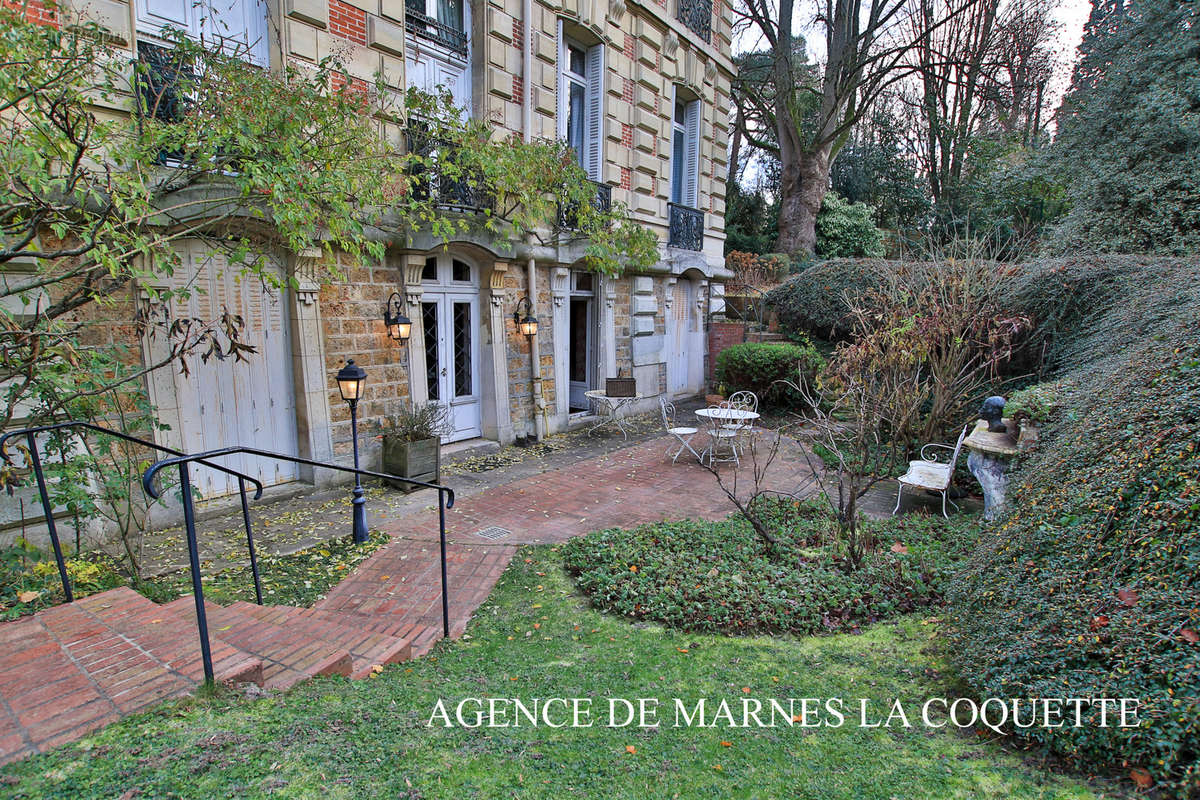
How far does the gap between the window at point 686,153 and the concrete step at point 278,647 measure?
11895 millimetres

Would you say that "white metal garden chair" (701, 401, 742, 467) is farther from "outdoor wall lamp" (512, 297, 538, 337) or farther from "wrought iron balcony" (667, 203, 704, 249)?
"wrought iron balcony" (667, 203, 704, 249)

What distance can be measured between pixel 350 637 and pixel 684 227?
1124 centimetres

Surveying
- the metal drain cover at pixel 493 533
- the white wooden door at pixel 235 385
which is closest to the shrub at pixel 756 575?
the metal drain cover at pixel 493 533

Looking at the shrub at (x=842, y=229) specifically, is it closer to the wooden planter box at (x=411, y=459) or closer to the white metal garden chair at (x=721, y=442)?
the white metal garden chair at (x=721, y=442)

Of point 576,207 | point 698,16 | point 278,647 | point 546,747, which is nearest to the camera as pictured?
point 546,747

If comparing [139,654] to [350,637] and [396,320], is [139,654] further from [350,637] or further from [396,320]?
[396,320]

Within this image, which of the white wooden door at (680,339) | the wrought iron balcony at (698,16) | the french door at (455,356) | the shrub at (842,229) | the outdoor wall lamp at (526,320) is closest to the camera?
the french door at (455,356)

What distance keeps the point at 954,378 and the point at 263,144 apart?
8224mm

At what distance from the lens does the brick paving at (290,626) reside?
2512mm

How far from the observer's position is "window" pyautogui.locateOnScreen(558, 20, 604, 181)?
34.7ft

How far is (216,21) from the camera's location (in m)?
6.10

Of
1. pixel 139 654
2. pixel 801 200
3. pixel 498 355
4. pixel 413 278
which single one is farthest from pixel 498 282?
pixel 801 200

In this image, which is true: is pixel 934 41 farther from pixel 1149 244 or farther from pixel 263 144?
pixel 263 144

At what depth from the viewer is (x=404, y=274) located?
780 centimetres
